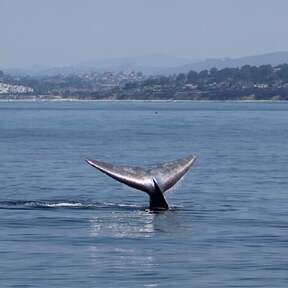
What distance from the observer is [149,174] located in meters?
34.7

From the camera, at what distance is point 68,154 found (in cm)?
7019

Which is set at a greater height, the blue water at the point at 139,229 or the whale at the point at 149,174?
the whale at the point at 149,174

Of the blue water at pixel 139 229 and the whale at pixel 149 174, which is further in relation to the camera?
the whale at pixel 149 174

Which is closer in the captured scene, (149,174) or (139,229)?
(139,229)

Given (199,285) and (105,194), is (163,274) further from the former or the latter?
(105,194)

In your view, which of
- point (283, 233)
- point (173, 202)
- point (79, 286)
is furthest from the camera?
point (173, 202)

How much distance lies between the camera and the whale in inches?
1350

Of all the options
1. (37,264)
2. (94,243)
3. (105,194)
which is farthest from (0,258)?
(105,194)

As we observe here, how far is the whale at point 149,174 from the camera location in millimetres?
34281

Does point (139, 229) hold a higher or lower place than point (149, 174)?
lower

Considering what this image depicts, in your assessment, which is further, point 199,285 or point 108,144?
point 108,144

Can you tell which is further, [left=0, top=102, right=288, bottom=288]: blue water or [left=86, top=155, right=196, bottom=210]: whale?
[left=86, top=155, right=196, bottom=210]: whale

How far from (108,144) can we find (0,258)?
2248 inches

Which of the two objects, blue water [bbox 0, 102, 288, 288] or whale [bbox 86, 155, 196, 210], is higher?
whale [bbox 86, 155, 196, 210]
